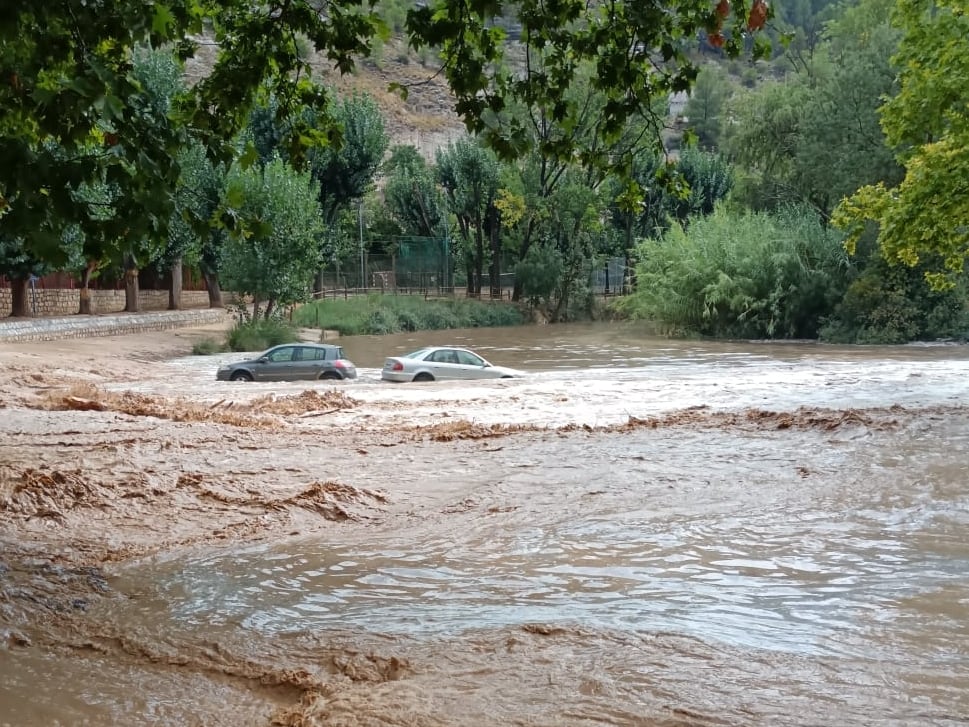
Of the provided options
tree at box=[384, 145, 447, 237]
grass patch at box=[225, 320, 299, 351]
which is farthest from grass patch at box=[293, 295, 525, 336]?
tree at box=[384, 145, 447, 237]

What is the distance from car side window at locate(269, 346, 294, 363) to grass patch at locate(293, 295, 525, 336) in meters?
21.3

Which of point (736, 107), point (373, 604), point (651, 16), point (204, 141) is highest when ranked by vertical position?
point (736, 107)

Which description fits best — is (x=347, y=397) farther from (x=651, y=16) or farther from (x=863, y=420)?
(x=651, y=16)

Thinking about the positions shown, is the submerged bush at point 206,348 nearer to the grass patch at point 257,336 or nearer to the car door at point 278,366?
the grass patch at point 257,336

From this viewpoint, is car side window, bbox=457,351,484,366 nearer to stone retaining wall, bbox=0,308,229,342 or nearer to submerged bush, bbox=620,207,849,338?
stone retaining wall, bbox=0,308,229,342

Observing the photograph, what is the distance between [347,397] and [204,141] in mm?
15055

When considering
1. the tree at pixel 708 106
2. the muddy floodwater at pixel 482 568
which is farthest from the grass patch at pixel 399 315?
the tree at pixel 708 106

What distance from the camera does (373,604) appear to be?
7227 mm

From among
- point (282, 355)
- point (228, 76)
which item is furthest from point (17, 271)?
point (228, 76)

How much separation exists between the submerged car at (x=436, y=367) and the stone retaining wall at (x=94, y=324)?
15.4m

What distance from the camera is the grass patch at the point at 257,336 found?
129ft

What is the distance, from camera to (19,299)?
42.6 m

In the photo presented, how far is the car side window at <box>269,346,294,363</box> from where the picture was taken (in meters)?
27.9

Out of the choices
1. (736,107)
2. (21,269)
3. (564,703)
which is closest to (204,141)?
(564,703)
